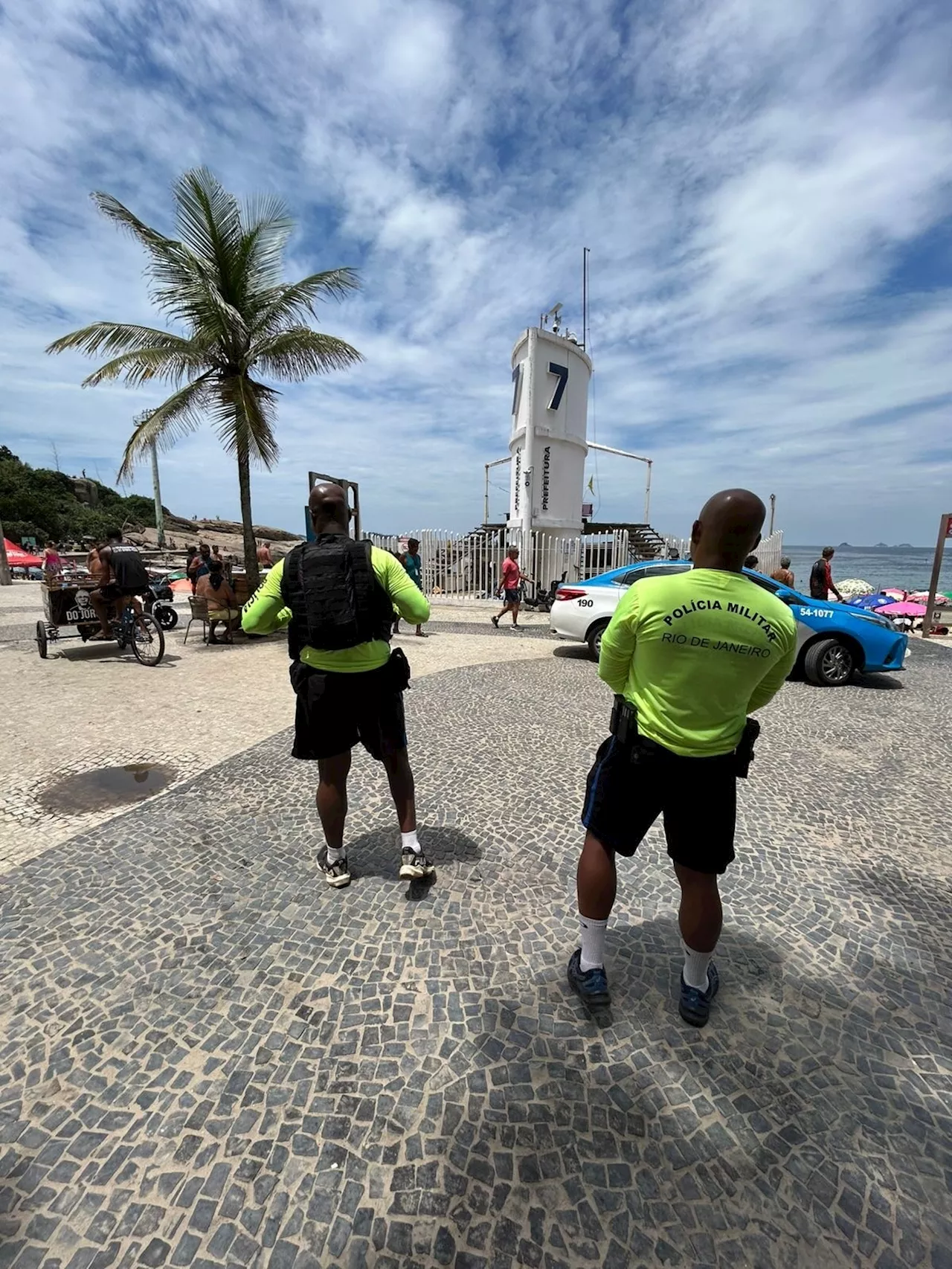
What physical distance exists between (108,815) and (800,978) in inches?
153

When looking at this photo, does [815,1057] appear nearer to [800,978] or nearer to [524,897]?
[800,978]

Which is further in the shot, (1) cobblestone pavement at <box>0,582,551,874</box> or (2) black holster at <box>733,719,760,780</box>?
(1) cobblestone pavement at <box>0,582,551,874</box>

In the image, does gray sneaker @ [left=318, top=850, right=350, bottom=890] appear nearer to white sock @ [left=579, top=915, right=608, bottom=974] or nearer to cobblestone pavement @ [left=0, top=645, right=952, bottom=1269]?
cobblestone pavement @ [left=0, top=645, right=952, bottom=1269]

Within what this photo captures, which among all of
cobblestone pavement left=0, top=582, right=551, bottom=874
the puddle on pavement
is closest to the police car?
cobblestone pavement left=0, top=582, right=551, bottom=874

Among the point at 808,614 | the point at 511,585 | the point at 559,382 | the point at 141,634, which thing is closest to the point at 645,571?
the point at 808,614

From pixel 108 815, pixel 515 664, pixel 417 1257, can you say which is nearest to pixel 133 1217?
pixel 417 1257

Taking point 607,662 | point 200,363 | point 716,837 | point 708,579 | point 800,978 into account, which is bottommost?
point 800,978

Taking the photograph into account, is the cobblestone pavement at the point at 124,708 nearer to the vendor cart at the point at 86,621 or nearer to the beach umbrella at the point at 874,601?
the vendor cart at the point at 86,621

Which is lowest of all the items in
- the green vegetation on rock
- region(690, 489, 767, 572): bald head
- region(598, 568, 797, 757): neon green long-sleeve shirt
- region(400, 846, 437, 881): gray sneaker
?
region(400, 846, 437, 881): gray sneaker

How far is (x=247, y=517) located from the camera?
34.3 feet

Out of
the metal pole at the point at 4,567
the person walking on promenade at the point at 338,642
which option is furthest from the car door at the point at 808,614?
the metal pole at the point at 4,567

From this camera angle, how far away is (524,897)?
2734 millimetres

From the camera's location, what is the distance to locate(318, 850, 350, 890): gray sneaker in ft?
9.14

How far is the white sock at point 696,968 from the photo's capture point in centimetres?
201
